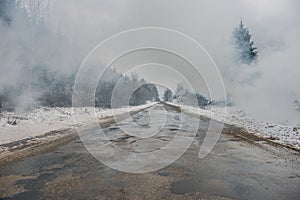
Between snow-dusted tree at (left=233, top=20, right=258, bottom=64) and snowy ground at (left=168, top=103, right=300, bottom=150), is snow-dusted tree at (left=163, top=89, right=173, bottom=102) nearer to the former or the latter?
snow-dusted tree at (left=233, top=20, right=258, bottom=64)

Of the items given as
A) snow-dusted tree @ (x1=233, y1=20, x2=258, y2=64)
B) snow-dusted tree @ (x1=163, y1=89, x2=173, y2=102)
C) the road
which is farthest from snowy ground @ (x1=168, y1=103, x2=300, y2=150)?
snow-dusted tree @ (x1=163, y1=89, x2=173, y2=102)

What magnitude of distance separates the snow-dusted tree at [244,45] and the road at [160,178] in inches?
1218

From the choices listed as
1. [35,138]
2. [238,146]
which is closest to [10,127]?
[35,138]

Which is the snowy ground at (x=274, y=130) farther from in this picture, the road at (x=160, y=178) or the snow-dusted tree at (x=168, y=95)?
the snow-dusted tree at (x=168, y=95)

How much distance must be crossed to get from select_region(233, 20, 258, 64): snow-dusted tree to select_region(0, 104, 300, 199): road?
101 ft

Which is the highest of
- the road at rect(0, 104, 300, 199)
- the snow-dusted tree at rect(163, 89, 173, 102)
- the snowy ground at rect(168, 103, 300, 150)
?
the snow-dusted tree at rect(163, 89, 173, 102)

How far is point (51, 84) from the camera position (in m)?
26.6

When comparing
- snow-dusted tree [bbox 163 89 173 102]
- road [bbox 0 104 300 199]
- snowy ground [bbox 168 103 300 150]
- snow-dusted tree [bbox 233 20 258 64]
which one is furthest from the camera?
snow-dusted tree [bbox 163 89 173 102]

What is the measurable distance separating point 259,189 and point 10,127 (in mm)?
11043

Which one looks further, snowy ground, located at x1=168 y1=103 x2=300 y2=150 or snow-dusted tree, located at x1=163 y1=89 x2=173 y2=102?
snow-dusted tree, located at x1=163 y1=89 x2=173 y2=102

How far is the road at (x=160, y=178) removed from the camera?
14.1 feet

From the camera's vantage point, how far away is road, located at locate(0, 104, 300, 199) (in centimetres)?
429

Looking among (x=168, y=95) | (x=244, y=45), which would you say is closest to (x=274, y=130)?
(x=244, y=45)

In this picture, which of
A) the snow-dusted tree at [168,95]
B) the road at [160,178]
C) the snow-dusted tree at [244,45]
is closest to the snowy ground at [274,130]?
the road at [160,178]
